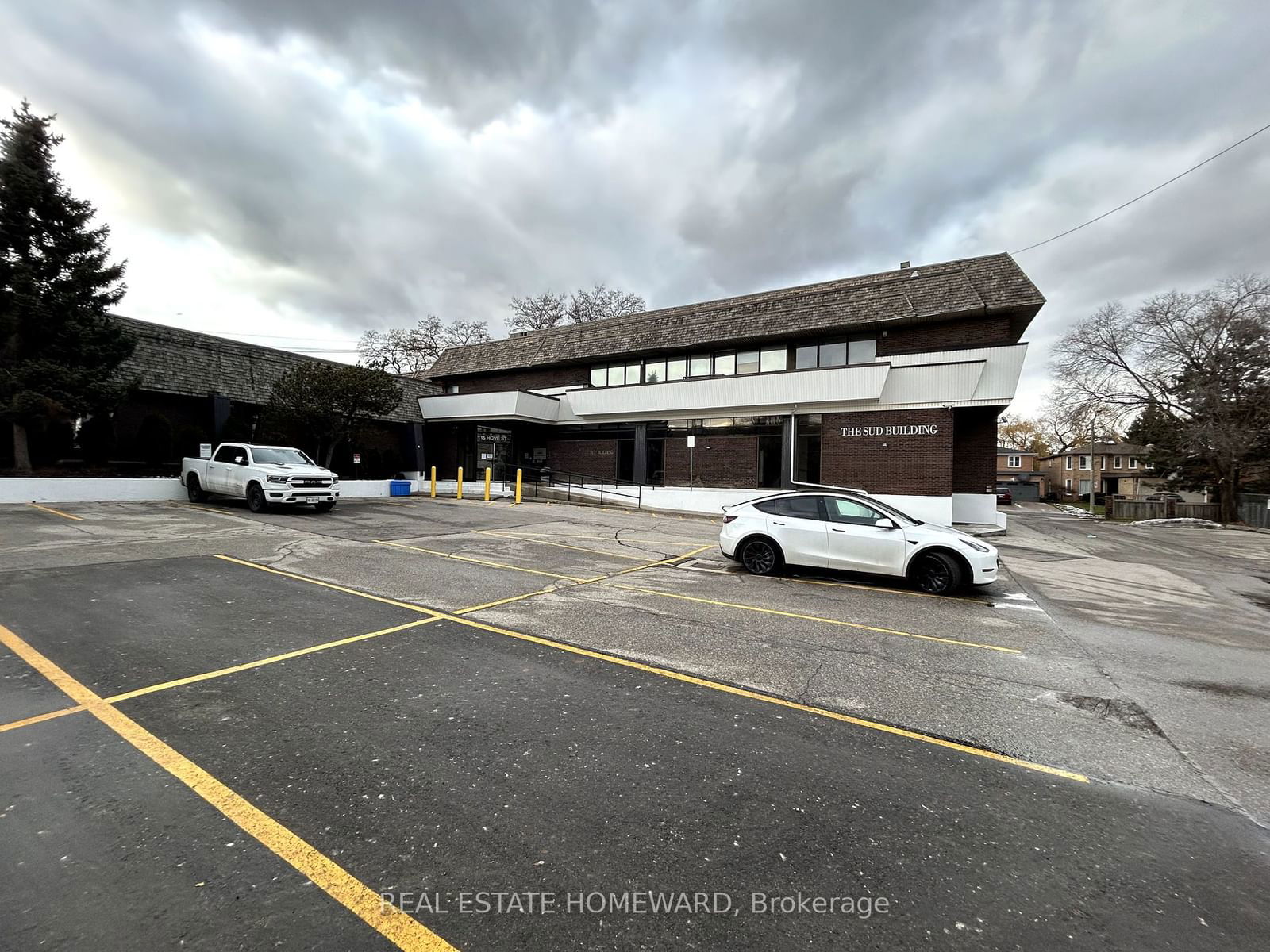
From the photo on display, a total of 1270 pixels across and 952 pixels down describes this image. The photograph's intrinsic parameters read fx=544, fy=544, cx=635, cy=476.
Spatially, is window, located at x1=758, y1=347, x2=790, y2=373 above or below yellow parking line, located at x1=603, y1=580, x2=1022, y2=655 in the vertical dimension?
above

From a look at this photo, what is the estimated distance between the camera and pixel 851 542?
870 centimetres

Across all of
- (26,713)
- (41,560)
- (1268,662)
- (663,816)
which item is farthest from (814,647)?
(41,560)

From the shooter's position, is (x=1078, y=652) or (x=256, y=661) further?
(x=1078, y=652)

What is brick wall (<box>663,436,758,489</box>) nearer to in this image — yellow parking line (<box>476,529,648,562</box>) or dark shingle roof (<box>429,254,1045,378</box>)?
dark shingle roof (<box>429,254,1045,378</box>)

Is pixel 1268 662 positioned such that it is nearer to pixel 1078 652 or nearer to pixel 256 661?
pixel 1078 652

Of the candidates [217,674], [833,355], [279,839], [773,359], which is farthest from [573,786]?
[773,359]

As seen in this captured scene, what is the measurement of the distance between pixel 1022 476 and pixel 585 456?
69277 millimetres

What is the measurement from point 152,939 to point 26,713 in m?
2.90

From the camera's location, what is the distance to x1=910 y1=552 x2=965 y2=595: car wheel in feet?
26.8

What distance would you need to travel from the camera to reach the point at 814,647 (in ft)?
18.2

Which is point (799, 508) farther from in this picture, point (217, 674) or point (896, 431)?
point (896, 431)

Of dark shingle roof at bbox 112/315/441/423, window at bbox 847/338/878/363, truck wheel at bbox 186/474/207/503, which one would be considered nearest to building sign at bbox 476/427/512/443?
dark shingle roof at bbox 112/315/441/423

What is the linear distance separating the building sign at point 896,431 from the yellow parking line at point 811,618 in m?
15.0

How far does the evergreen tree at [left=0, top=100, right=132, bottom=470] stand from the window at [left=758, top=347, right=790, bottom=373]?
22.2 meters
